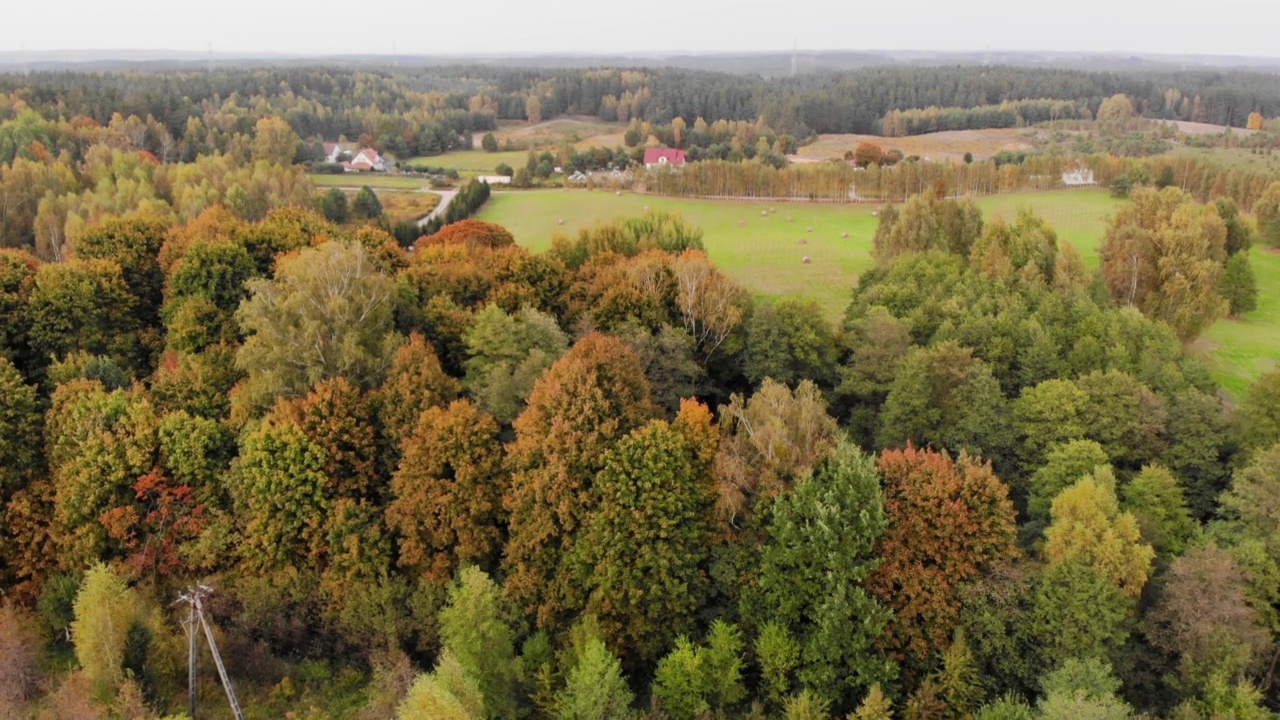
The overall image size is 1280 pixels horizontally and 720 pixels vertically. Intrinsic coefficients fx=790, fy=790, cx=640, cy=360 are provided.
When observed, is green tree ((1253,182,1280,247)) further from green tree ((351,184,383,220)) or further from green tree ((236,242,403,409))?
green tree ((351,184,383,220))

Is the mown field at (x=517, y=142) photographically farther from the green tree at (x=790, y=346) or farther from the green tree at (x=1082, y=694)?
the green tree at (x=1082, y=694)

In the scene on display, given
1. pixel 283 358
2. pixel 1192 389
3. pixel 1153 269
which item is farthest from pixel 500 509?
pixel 1153 269

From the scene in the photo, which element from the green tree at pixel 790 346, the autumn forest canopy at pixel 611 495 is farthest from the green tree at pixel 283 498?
the green tree at pixel 790 346

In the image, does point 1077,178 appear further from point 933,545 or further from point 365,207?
point 365,207

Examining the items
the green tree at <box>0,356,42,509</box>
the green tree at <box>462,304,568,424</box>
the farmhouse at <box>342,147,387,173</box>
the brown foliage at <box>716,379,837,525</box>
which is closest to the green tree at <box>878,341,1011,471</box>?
the brown foliage at <box>716,379,837,525</box>

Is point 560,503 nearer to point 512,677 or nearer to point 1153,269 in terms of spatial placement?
point 512,677

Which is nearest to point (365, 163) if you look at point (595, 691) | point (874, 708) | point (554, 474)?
point (554, 474)
